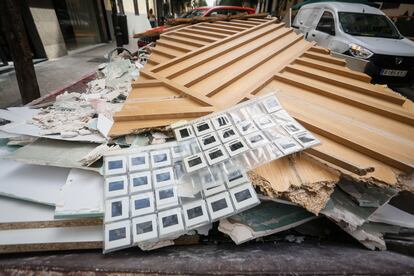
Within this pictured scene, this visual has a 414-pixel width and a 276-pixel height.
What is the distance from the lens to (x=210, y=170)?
130 cm

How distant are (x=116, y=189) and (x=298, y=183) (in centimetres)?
103

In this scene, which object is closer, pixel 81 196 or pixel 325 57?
pixel 81 196

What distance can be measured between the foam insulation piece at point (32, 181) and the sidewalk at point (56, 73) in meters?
3.29

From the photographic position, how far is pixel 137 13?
1332 cm

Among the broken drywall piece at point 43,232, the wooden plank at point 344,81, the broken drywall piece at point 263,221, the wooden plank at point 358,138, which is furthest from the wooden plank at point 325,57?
the broken drywall piece at point 43,232

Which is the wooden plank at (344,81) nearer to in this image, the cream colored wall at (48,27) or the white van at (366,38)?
the white van at (366,38)

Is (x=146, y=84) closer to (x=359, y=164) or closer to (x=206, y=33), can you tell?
(x=359, y=164)

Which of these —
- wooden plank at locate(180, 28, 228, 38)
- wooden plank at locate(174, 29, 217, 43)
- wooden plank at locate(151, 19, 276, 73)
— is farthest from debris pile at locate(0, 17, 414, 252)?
wooden plank at locate(180, 28, 228, 38)

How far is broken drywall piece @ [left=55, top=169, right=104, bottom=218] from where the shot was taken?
3.89ft

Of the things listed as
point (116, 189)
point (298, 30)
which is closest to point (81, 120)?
point (116, 189)

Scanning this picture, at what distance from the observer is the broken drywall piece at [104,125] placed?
1.68m

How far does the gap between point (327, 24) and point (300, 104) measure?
4.85m

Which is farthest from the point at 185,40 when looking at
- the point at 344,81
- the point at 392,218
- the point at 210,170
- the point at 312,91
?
the point at 392,218

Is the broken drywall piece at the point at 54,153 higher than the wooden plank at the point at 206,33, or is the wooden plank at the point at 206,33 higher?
the wooden plank at the point at 206,33
